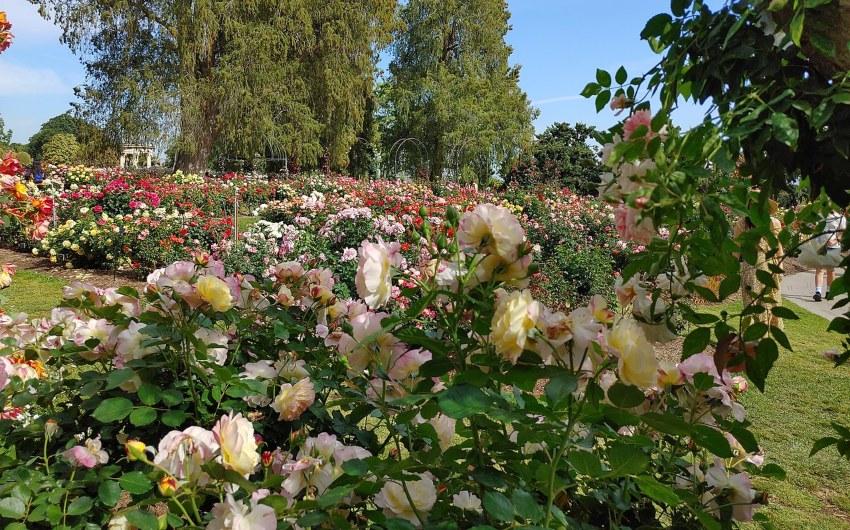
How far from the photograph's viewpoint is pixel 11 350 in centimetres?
151

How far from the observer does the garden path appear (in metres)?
8.22

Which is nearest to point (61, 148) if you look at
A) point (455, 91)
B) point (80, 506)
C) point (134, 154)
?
point (134, 154)

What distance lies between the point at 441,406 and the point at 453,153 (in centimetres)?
2615

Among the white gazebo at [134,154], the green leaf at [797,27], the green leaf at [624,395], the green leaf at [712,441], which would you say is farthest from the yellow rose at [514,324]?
the white gazebo at [134,154]

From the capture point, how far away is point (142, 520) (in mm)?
893

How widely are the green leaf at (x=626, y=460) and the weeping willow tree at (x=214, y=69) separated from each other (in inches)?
786

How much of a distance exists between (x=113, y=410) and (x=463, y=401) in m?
0.68

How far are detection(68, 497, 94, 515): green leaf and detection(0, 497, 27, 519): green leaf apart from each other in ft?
0.22

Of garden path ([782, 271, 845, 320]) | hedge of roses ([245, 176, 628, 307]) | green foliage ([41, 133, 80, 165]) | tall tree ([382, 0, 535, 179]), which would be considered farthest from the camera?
green foliage ([41, 133, 80, 165])

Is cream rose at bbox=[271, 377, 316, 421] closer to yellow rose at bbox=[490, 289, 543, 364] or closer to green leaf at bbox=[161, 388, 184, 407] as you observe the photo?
green leaf at bbox=[161, 388, 184, 407]

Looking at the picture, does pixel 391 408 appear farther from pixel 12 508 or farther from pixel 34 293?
pixel 34 293

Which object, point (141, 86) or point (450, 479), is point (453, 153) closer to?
point (141, 86)

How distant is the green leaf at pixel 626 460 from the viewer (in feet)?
2.54

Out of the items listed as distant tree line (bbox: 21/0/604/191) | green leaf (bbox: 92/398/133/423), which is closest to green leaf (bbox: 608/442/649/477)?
green leaf (bbox: 92/398/133/423)
